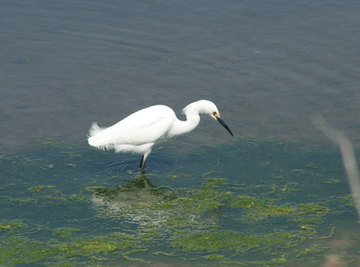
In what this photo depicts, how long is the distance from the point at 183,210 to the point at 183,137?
1.80 metres

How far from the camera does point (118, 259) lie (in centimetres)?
776

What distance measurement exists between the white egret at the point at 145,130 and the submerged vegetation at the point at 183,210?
0.32m

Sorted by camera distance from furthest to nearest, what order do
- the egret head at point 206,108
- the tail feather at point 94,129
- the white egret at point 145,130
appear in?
the tail feather at point 94,129 < the egret head at point 206,108 < the white egret at point 145,130

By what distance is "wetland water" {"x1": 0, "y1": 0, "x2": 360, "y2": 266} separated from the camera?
810cm

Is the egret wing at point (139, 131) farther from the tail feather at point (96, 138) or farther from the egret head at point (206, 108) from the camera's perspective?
the egret head at point (206, 108)

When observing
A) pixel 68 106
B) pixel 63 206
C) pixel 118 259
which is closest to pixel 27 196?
pixel 63 206

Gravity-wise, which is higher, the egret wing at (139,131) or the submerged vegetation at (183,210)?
the egret wing at (139,131)

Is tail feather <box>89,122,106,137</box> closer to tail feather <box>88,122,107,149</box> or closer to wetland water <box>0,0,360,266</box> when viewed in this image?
tail feather <box>88,122,107,149</box>

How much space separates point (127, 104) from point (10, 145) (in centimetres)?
175

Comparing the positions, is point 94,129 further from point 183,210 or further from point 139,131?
point 183,210

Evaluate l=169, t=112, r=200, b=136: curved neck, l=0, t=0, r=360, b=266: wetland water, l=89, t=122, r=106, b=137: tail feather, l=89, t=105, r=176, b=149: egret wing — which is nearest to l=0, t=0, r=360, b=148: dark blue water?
l=0, t=0, r=360, b=266: wetland water

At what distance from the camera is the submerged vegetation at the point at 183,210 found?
788 cm

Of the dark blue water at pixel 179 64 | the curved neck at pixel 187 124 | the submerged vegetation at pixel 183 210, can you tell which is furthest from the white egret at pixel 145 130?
the dark blue water at pixel 179 64

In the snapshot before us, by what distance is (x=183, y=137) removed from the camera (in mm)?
10430
